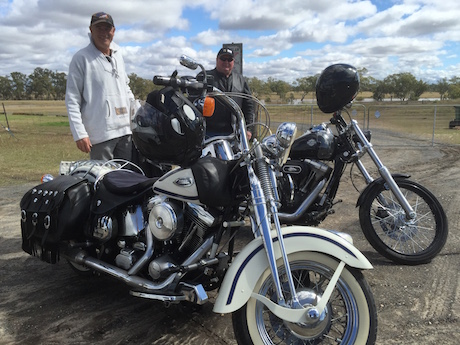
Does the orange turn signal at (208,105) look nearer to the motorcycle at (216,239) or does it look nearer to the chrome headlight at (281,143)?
the motorcycle at (216,239)

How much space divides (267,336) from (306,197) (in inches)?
74.4

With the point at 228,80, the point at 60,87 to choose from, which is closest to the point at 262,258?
the point at 228,80

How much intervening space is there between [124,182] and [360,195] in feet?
7.49

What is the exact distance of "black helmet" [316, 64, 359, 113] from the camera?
385 centimetres

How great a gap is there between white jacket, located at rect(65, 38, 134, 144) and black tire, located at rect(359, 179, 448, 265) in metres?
2.54

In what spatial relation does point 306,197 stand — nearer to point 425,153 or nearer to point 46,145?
point 425,153

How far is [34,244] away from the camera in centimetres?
307

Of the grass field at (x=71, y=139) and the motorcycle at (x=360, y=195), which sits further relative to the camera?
the grass field at (x=71, y=139)

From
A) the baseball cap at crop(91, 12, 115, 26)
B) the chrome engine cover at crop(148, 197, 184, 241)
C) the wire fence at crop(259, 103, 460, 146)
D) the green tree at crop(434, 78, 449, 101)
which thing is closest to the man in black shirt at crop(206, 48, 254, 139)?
the baseball cap at crop(91, 12, 115, 26)

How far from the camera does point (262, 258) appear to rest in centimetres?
218

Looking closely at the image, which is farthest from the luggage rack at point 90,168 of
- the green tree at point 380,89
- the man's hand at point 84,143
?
the green tree at point 380,89

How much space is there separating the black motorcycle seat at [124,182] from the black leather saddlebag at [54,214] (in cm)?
21

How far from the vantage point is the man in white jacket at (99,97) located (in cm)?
368

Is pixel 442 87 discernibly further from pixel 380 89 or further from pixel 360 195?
pixel 360 195
